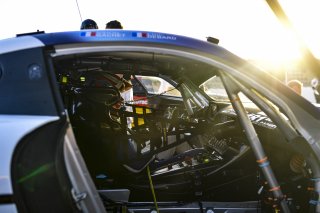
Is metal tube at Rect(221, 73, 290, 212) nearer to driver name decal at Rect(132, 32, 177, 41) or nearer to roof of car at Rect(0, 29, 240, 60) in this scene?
roof of car at Rect(0, 29, 240, 60)

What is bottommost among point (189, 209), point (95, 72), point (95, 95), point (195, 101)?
point (189, 209)

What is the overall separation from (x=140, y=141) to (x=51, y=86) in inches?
58.9

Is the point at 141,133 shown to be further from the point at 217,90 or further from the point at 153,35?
the point at 217,90

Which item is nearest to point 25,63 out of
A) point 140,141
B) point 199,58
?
point 199,58

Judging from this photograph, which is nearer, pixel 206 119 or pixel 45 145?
pixel 45 145

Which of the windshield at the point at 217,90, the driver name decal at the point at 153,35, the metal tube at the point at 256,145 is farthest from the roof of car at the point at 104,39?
the windshield at the point at 217,90

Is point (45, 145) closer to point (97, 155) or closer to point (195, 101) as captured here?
point (97, 155)

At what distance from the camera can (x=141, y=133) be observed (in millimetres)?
3289

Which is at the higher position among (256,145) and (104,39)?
(104,39)

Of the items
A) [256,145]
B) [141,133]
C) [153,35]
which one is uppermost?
[153,35]

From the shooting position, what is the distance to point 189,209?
3.00 m

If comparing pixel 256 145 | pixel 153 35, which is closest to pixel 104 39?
pixel 153 35

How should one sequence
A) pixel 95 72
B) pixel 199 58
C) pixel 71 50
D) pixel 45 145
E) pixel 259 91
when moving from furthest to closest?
pixel 95 72, pixel 259 91, pixel 199 58, pixel 71 50, pixel 45 145

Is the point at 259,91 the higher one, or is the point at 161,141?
the point at 259,91
